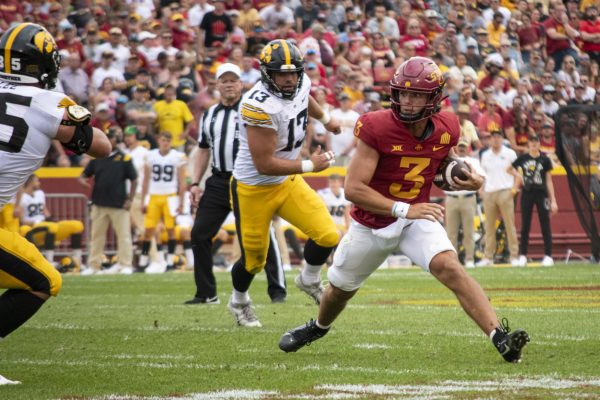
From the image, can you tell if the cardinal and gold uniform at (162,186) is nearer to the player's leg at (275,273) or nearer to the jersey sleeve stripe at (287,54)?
the player's leg at (275,273)

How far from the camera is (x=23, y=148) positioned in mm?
5516

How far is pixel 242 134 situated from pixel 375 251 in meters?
2.19

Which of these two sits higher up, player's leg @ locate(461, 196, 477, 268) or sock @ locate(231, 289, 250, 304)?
sock @ locate(231, 289, 250, 304)

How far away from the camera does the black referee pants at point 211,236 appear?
31.5 ft

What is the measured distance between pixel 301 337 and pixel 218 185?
3278 millimetres

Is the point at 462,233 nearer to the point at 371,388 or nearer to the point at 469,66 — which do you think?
the point at 469,66

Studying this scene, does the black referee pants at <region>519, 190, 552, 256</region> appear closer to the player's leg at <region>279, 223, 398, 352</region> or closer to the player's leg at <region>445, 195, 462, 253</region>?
the player's leg at <region>445, 195, 462, 253</region>

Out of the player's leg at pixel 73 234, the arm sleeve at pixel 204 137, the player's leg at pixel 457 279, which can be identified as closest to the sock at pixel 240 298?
the arm sleeve at pixel 204 137

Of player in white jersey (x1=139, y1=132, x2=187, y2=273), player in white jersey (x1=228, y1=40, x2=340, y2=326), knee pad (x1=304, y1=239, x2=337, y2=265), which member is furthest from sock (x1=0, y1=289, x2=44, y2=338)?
player in white jersey (x1=139, y1=132, x2=187, y2=273)

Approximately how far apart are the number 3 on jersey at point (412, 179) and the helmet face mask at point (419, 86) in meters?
0.23

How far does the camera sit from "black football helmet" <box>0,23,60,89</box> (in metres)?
5.54

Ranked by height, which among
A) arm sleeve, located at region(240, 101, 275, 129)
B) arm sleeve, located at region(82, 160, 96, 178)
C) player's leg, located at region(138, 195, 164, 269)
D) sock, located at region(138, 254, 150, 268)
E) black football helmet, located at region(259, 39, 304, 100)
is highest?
black football helmet, located at region(259, 39, 304, 100)

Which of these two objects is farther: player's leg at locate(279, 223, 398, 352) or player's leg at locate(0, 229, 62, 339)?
player's leg at locate(279, 223, 398, 352)

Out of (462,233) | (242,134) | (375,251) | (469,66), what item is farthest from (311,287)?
(469,66)
